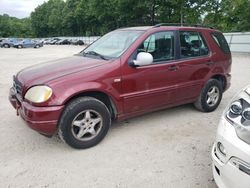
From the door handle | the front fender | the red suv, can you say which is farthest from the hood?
the door handle

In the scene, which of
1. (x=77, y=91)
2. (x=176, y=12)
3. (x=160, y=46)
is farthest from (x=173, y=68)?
(x=176, y=12)

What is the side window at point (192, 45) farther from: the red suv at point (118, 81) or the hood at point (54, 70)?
the hood at point (54, 70)

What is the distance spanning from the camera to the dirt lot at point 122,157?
3.00 m

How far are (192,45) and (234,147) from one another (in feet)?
9.83

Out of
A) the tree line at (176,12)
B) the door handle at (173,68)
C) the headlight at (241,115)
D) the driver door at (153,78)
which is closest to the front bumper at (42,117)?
the driver door at (153,78)

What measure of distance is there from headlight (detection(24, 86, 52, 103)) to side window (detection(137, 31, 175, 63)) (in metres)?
1.54

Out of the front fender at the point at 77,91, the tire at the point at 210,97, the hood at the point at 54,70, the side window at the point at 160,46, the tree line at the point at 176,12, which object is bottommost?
the tire at the point at 210,97

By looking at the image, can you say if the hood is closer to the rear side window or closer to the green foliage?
the rear side window

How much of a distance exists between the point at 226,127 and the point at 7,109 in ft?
15.3

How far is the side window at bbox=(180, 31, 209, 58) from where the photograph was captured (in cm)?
462

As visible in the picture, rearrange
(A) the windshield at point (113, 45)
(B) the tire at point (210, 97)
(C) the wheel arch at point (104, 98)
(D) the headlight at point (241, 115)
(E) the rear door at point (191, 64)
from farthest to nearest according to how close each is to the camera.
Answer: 1. (B) the tire at point (210, 97)
2. (E) the rear door at point (191, 64)
3. (A) the windshield at point (113, 45)
4. (C) the wheel arch at point (104, 98)
5. (D) the headlight at point (241, 115)

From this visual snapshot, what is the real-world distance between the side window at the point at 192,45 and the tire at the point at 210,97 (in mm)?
630

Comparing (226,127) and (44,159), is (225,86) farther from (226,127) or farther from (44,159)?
(44,159)

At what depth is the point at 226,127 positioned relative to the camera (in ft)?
7.73
